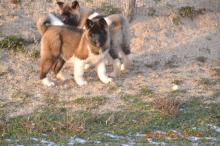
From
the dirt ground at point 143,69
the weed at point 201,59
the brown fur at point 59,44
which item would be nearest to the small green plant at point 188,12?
the dirt ground at point 143,69

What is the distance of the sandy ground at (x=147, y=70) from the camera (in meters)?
9.14

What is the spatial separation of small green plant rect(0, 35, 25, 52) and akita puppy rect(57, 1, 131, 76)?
1.07 meters

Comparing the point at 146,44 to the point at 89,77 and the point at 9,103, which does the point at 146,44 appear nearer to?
the point at 89,77

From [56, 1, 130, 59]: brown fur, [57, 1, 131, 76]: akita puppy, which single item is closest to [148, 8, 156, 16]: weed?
[57, 1, 131, 76]: akita puppy

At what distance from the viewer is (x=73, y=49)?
9.71m

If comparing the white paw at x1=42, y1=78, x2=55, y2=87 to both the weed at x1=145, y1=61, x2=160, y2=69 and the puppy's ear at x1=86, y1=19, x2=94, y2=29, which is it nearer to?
the puppy's ear at x1=86, y1=19, x2=94, y2=29

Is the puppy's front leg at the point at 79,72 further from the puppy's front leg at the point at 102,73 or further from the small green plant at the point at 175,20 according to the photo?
the small green plant at the point at 175,20

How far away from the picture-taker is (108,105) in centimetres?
884

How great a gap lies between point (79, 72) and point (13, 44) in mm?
1898

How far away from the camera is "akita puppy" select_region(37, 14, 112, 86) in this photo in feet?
31.1

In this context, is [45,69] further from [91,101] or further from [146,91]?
[146,91]

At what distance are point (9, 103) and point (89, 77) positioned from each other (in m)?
1.89

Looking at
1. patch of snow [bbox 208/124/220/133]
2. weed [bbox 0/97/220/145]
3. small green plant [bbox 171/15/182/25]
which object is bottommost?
patch of snow [bbox 208/124/220/133]

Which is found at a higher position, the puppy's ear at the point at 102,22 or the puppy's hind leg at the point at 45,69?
the puppy's ear at the point at 102,22
